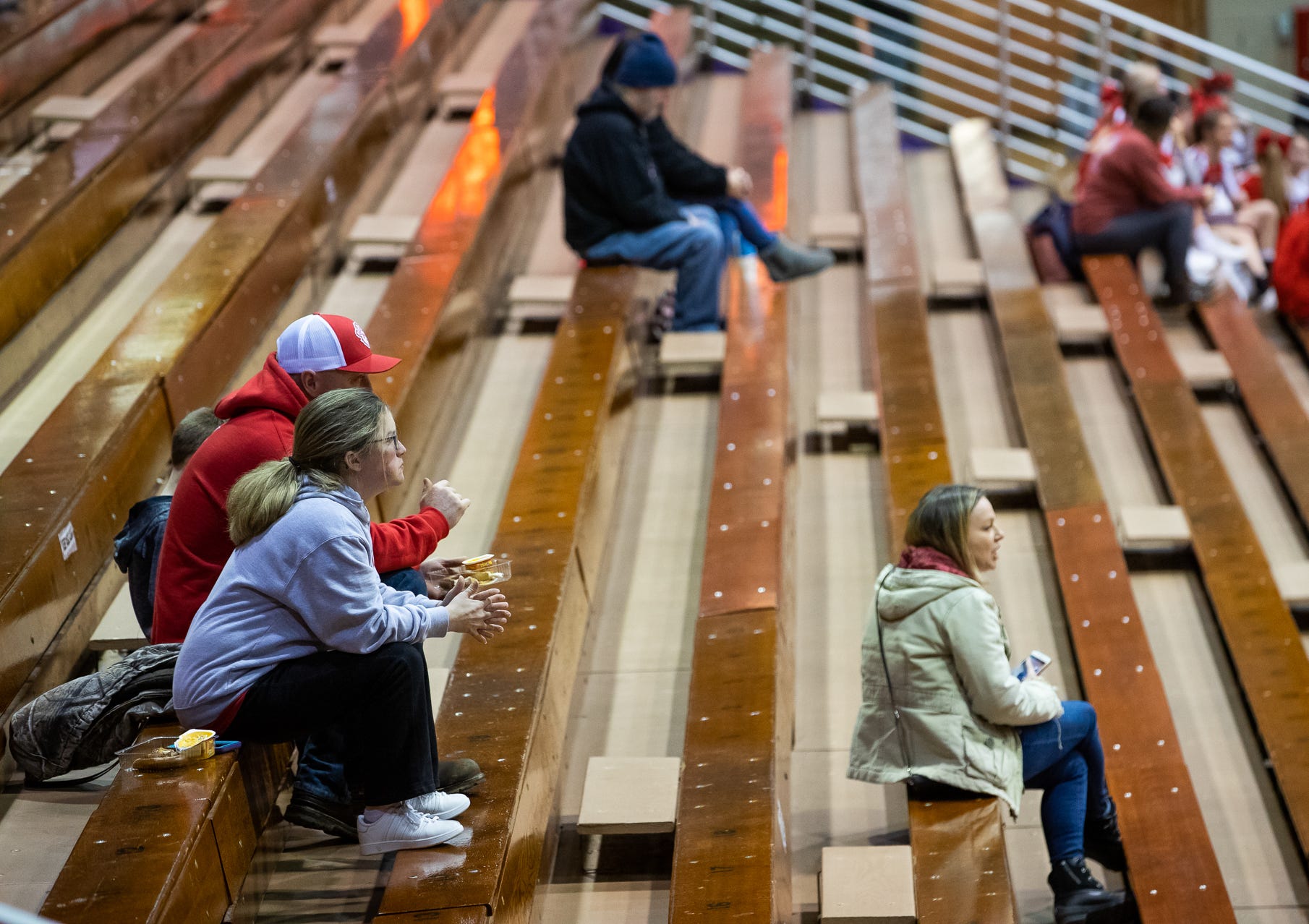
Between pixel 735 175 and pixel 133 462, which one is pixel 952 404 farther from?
pixel 133 462

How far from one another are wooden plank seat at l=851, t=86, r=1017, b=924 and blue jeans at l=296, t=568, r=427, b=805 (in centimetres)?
114

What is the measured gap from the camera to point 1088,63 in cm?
1011

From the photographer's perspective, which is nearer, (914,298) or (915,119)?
(914,298)

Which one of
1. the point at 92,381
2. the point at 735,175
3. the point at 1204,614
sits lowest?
the point at 1204,614

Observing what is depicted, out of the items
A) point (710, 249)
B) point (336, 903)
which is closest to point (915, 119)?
point (710, 249)

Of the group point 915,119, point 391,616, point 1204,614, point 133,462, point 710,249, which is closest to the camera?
Answer: point 391,616

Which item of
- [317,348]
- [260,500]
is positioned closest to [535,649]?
[317,348]

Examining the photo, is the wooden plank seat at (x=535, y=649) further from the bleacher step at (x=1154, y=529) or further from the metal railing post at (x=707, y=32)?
the metal railing post at (x=707, y=32)

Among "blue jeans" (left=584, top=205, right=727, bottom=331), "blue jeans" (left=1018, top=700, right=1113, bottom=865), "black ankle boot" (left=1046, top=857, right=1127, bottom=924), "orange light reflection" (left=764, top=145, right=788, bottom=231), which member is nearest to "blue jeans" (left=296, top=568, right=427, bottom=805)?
"blue jeans" (left=1018, top=700, right=1113, bottom=865)

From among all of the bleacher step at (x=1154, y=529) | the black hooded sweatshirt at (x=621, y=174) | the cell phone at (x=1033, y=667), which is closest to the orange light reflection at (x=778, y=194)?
the black hooded sweatshirt at (x=621, y=174)

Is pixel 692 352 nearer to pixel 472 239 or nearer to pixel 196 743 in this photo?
pixel 472 239

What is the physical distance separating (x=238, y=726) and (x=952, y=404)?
3.23m

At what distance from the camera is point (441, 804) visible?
262cm

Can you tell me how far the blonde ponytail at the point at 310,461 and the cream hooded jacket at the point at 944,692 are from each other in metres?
1.15
